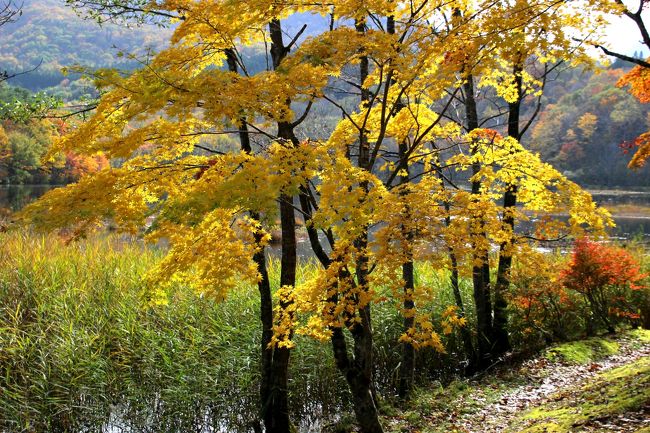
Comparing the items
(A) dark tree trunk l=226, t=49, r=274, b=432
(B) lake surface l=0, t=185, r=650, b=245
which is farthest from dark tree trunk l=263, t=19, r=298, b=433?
(B) lake surface l=0, t=185, r=650, b=245

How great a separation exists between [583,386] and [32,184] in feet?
162

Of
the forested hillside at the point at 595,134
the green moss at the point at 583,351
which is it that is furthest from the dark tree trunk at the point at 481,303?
the forested hillside at the point at 595,134

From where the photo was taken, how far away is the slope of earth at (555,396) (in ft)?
13.5

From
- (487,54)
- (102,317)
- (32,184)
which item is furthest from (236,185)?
(32,184)

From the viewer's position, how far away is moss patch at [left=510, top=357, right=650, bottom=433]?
13.4 feet

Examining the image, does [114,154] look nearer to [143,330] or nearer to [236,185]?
[236,185]

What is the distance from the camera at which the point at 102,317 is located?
7262 millimetres

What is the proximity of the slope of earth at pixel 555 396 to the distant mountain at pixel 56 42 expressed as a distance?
125933mm

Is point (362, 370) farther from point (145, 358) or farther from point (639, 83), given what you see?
point (639, 83)

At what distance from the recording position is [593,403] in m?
4.56

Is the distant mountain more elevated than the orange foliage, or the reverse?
the distant mountain

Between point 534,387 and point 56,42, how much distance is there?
569 ft

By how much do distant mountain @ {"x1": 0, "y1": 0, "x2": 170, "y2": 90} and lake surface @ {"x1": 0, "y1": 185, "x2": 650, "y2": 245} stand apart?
86089 mm

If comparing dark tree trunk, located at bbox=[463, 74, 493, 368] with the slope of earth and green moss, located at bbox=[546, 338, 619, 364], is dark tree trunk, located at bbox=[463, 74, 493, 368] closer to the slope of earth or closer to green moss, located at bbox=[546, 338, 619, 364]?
the slope of earth
